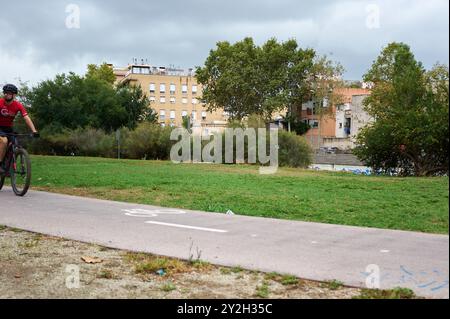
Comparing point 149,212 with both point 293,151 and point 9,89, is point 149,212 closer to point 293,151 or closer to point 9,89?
point 9,89

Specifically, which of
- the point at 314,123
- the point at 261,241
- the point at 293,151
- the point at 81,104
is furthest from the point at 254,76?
the point at 261,241

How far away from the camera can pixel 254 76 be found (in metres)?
65.8

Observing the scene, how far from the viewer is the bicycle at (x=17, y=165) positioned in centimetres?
1057

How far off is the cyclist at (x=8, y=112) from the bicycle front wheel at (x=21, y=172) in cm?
31

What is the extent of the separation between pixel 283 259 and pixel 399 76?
57.4 ft

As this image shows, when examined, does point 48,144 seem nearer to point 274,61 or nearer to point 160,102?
point 274,61

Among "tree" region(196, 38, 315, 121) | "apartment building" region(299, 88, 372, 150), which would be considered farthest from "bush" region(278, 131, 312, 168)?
"tree" region(196, 38, 315, 121)

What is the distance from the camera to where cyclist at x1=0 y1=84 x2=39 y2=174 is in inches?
408

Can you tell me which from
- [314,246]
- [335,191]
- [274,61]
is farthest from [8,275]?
[274,61]

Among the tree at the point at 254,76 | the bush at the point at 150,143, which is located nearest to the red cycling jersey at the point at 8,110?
the bush at the point at 150,143

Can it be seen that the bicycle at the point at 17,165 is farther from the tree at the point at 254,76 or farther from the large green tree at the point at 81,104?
the tree at the point at 254,76

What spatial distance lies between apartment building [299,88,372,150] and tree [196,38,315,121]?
523 centimetres

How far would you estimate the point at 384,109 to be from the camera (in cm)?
2302

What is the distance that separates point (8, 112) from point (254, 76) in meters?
56.5
